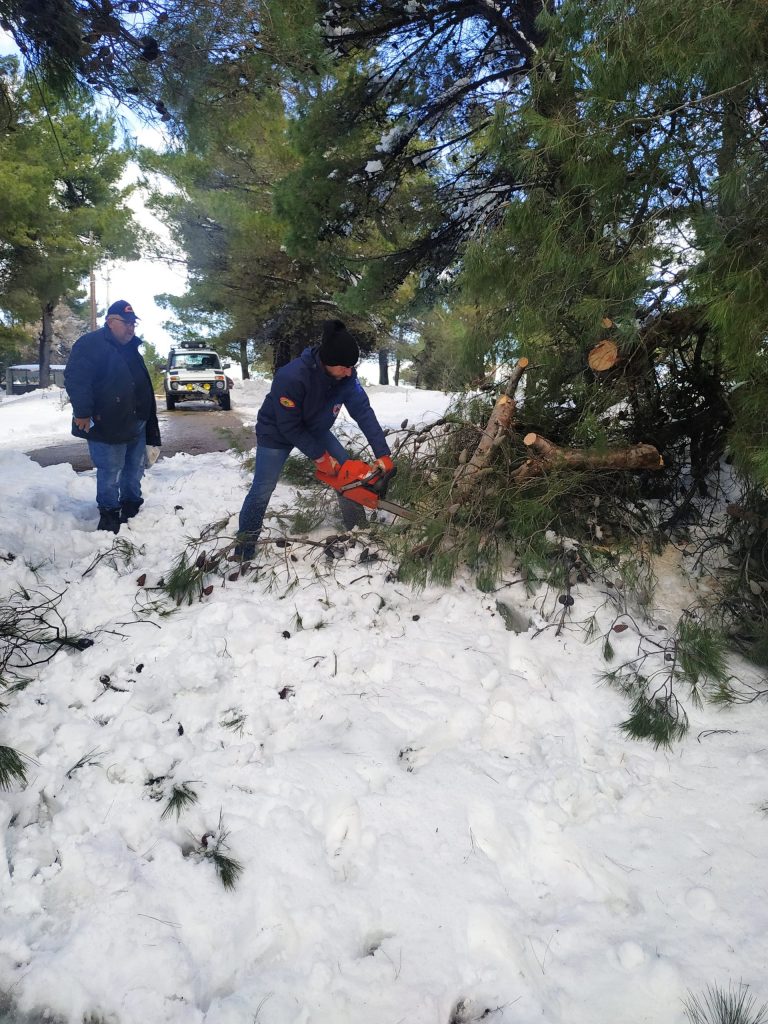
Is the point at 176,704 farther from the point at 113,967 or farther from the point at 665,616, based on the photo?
the point at 665,616

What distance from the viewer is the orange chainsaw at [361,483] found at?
3.63 meters

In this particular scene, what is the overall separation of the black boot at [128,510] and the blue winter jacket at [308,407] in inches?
56.8

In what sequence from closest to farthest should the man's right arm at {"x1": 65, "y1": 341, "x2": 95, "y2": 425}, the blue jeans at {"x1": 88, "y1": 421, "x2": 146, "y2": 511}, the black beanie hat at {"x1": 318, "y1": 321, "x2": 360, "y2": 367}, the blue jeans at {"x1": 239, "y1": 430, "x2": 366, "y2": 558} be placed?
1. the black beanie hat at {"x1": 318, "y1": 321, "x2": 360, "y2": 367}
2. the blue jeans at {"x1": 239, "y1": 430, "x2": 366, "y2": 558}
3. the man's right arm at {"x1": 65, "y1": 341, "x2": 95, "y2": 425}
4. the blue jeans at {"x1": 88, "y1": 421, "x2": 146, "y2": 511}

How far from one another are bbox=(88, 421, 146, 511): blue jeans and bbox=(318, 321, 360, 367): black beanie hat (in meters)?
1.80

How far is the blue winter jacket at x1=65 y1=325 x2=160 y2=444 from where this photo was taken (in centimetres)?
411

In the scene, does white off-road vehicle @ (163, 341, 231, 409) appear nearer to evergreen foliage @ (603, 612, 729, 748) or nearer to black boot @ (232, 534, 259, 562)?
black boot @ (232, 534, 259, 562)

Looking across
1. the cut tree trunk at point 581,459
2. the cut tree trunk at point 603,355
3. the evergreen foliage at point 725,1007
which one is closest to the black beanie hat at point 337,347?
the cut tree trunk at point 581,459

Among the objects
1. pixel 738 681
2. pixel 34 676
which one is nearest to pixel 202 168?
pixel 34 676

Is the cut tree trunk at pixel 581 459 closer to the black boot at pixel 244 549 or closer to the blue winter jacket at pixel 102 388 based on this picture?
the black boot at pixel 244 549

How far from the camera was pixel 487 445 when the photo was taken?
11.9 ft

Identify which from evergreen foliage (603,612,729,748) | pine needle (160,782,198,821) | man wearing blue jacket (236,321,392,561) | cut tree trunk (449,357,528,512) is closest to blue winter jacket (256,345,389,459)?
man wearing blue jacket (236,321,392,561)

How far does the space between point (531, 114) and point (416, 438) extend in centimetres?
213

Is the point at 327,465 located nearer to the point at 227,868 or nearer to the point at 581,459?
the point at 581,459

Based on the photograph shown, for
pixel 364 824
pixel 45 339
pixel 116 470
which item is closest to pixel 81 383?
pixel 116 470
